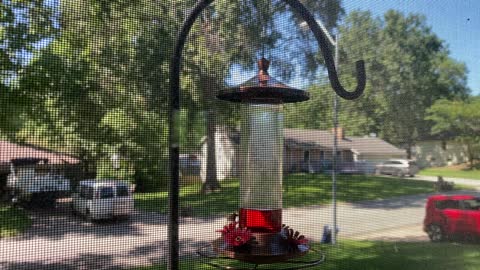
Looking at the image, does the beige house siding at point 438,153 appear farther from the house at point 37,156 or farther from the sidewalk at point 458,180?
the house at point 37,156

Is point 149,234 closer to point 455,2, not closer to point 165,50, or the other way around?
point 165,50

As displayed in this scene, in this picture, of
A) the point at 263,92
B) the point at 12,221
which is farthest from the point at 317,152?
the point at 12,221

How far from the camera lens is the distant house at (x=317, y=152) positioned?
74.7 inches

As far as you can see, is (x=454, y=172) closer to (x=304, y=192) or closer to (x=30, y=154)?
(x=304, y=192)

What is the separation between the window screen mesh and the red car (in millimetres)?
10

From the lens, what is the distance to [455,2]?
1.99m

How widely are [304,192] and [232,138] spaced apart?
1.99ft

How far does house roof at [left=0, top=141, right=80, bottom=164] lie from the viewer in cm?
163

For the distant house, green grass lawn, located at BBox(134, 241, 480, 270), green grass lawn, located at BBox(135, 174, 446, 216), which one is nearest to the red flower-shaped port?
green grass lawn, located at BBox(135, 174, 446, 216)

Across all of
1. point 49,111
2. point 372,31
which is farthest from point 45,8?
point 372,31

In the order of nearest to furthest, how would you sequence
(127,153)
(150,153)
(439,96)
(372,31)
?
(150,153) → (127,153) → (372,31) → (439,96)

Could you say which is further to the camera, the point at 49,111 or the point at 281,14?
the point at 281,14

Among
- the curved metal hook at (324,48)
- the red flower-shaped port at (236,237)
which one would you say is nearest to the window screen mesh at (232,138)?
the red flower-shaped port at (236,237)

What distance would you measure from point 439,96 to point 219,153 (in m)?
1.23
